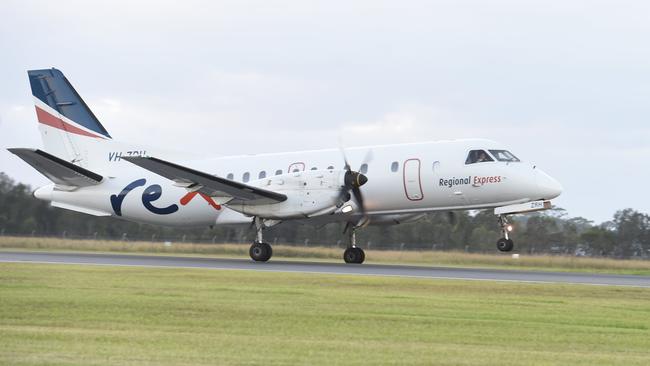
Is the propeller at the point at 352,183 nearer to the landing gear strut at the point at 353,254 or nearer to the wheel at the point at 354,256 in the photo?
the landing gear strut at the point at 353,254

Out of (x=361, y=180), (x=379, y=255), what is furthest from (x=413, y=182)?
(x=379, y=255)

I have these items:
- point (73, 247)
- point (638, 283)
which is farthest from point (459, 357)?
point (73, 247)

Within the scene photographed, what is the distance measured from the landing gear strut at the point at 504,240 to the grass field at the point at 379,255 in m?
4.14

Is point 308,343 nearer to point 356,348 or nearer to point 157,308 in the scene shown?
point 356,348

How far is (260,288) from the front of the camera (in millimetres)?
19125

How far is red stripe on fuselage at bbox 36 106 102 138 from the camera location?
34469 millimetres

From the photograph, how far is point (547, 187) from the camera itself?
27766 millimetres

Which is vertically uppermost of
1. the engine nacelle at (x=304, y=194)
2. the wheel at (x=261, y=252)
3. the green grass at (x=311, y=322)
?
the engine nacelle at (x=304, y=194)

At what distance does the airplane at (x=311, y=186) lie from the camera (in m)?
28.1

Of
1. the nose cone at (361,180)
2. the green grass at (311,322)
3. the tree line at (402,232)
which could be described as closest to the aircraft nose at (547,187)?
the nose cone at (361,180)

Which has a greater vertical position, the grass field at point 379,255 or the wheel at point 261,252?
the grass field at point 379,255

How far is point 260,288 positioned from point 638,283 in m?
9.35

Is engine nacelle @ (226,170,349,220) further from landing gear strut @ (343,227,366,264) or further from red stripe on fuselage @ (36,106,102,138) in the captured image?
red stripe on fuselage @ (36,106,102,138)

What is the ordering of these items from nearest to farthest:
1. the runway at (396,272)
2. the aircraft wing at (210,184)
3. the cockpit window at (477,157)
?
the runway at (396,272), the aircraft wing at (210,184), the cockpit window at (477,157)
